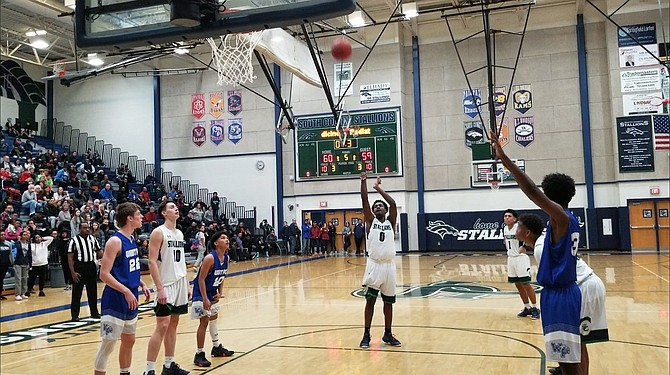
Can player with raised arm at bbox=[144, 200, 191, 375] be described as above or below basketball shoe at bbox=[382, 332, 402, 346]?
above

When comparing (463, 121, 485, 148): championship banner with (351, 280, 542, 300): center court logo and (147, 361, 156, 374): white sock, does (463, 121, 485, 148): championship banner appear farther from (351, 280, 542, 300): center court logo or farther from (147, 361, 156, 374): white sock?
(147, 361, 156, 374): white sock

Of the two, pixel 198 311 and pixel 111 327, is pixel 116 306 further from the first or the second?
pixel 198 311

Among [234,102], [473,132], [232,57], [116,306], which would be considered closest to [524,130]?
[473,132]

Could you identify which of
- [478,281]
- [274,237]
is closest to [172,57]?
[274,237]

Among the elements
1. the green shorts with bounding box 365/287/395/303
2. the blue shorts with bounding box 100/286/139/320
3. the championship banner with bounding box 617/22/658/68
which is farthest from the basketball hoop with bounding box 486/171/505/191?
the blue shorts with bounding box 100/286/139/320

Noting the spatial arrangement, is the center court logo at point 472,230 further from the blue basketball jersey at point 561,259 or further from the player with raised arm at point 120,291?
the blue basketball jersey at point 561,259

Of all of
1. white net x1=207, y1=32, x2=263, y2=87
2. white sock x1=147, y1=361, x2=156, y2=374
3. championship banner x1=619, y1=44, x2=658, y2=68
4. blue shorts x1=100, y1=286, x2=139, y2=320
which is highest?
championship banner x1=619, y1=44, x2=658, y2=68

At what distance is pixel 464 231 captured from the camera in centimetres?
2422

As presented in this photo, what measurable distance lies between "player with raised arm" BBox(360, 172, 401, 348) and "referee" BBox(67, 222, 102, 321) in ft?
16.8

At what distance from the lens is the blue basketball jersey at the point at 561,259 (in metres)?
3.64

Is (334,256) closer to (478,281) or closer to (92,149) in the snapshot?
(478,281)

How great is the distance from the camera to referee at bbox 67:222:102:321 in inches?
372

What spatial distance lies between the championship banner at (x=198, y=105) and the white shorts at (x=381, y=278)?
852 inches

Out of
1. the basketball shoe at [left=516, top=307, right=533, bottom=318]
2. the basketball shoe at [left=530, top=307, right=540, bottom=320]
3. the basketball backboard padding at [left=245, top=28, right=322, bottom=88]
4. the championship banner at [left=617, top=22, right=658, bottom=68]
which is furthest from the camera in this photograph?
the championship banner at [left=617, top=22, right=658, bottom=68]
